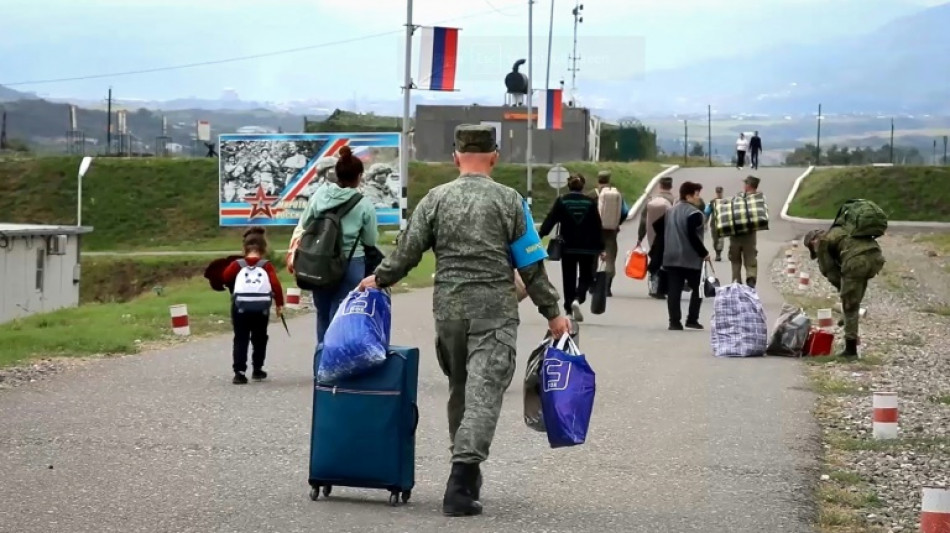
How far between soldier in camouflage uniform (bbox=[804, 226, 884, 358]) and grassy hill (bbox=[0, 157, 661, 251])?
45.0 meters

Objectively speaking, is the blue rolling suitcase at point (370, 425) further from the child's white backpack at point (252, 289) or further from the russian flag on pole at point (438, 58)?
the russian flag on pole at point (438, 58)

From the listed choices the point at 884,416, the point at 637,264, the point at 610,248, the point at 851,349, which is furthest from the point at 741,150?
the point at 884,416

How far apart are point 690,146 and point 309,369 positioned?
96.2m

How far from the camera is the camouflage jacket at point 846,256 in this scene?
52.9 ft

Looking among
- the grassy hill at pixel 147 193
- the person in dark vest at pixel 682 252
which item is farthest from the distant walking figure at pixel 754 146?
the person in dark vest at pixel 682 252

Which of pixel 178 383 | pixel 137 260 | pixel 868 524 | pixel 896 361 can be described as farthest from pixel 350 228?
pixel 137 260

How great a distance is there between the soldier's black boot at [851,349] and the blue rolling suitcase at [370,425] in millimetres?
9802

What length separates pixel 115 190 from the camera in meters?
67.7

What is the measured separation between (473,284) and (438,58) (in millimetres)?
28621

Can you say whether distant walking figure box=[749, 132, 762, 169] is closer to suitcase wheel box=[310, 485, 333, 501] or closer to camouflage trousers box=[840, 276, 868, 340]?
camouflage trousers box=[840, 276, 868, 340]

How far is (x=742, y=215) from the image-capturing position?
871 inches

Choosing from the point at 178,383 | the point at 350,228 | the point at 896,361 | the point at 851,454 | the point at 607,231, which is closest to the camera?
the point at 851,454

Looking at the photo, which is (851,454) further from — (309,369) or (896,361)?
(896,361)

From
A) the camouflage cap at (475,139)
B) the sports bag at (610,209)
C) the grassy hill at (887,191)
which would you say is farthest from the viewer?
the grassy hill at (887,191)
